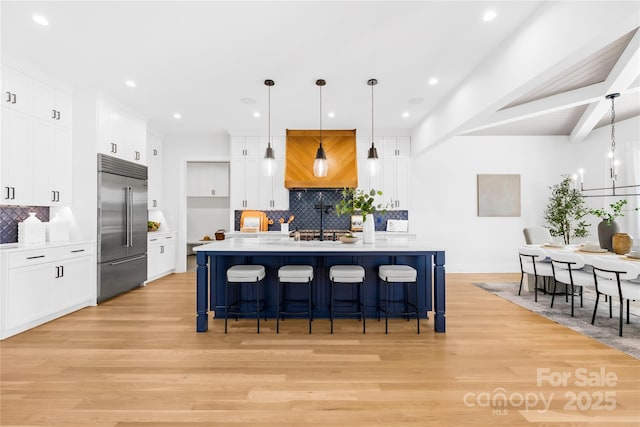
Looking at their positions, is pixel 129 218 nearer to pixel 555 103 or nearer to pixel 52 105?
pixel 52 105

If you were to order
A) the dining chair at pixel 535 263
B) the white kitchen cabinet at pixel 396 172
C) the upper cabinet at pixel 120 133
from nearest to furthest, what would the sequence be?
1. the dining chair at pixel 535 263
2. the upper cabinet at pixel 120 133
3. the white kitchen cabinet at pixel 396 172

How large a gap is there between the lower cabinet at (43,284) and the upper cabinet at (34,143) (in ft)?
2.18

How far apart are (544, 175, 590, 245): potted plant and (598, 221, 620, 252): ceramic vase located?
2.37 metres

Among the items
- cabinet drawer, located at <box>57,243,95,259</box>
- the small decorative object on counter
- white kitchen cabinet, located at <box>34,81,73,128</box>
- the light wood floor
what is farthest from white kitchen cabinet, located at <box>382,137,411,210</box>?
the small decorative object on counter

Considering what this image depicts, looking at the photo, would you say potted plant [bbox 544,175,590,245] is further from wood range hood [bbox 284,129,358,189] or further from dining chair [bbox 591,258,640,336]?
wood range hood [bbox 284,129,358,189]

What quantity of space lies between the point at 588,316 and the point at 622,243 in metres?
0.92

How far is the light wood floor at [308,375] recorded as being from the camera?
73.4 inches

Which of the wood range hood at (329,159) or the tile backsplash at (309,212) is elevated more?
the wood range hood at (329,159)

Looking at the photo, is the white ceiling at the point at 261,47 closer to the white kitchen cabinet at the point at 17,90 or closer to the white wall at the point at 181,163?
the white kitchen cabinet at the point at 17,90

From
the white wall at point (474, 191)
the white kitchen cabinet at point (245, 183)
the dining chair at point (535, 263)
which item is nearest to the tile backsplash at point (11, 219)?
the white kitchen cabinet at point (245, 183)

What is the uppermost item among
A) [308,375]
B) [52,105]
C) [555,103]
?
[555,103]

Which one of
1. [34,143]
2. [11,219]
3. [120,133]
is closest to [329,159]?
[120,133]

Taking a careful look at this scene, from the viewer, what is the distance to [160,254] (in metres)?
5.84

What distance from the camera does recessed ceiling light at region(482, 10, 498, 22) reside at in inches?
101
